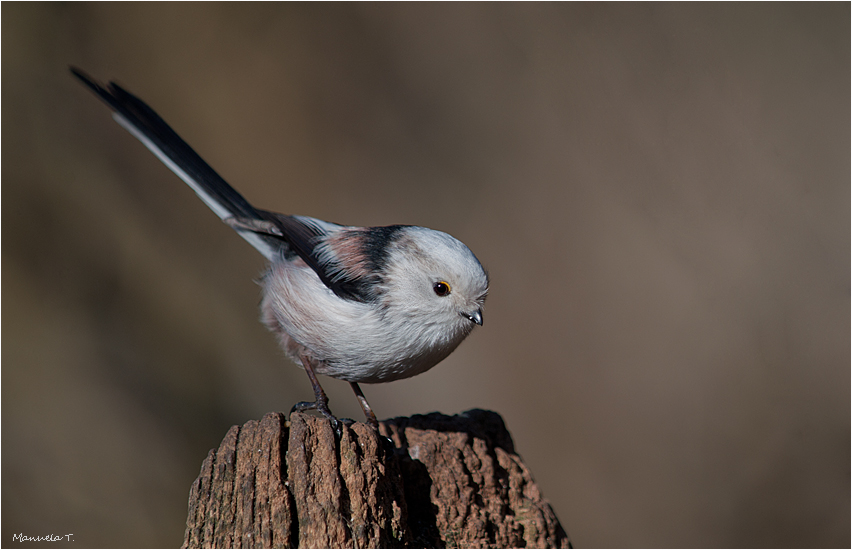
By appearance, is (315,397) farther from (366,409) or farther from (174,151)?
(174,151)

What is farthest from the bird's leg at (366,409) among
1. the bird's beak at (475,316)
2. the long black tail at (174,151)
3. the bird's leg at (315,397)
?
the long black tail at (174,151)

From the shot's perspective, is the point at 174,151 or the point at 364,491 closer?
the point at 364,491

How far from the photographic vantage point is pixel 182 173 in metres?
2.99

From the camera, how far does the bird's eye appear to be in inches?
97.9

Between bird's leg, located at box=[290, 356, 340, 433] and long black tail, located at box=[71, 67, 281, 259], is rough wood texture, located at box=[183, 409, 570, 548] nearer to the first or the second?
bird's leg, located at box=[290, 356, 340, 433]

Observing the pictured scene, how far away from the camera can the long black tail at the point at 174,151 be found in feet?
9.57

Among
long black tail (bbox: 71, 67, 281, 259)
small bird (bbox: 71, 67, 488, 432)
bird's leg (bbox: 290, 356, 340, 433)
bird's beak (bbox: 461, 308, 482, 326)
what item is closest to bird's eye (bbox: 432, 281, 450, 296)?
small bird (bbox: 71, 67, 488, 432)

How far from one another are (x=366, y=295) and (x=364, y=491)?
0.82 metres

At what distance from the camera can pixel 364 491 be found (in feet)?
6.87

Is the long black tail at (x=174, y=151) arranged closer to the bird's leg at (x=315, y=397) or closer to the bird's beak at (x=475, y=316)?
the bird's leg at (x=315, y=397)

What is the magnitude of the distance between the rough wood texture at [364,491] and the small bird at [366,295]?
0.70ft

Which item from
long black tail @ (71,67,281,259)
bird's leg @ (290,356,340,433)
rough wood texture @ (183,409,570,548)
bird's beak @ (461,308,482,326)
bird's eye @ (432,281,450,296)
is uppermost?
long black tail @ (71,67,281,259)

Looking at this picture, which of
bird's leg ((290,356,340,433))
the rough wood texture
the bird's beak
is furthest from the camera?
bird's leg ((290,356,340,433))

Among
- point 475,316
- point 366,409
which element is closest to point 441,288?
point 475,316
